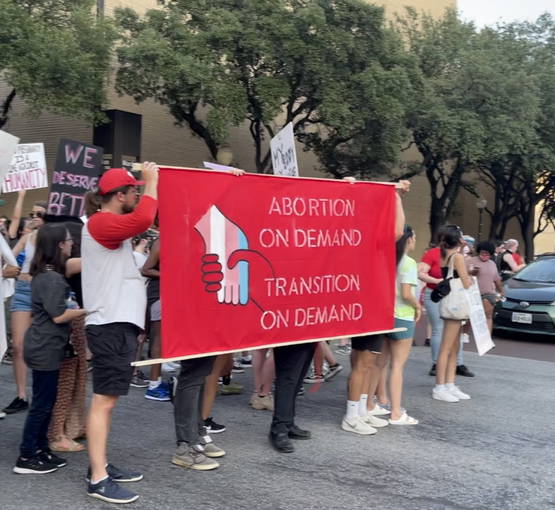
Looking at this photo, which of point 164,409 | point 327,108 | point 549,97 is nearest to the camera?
point 164,409

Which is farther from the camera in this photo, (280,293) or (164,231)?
(280,293)

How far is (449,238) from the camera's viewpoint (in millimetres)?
7156

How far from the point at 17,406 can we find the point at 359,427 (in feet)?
9.53

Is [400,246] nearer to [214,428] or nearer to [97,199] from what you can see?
[214,428]

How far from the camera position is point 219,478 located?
4.68 metres

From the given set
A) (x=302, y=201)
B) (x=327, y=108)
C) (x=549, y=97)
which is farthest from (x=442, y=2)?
(x=302, y=201)

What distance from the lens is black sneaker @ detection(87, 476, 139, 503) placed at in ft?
13.6

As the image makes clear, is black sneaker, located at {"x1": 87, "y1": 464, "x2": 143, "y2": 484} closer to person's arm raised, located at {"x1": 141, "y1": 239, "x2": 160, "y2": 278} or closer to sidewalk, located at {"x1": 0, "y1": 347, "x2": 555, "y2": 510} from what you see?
sidewalk, located at {"x1": 0, "y1": 347, "x2": 555, "y2": 510}

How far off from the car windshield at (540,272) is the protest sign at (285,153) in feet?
26.8

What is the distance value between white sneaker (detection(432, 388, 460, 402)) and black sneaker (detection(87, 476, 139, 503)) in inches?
155

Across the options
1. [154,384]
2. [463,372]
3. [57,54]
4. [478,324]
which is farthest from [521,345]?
[57,54]

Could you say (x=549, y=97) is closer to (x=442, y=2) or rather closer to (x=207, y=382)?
(x=442, y=2)

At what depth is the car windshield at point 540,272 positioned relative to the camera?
13766mm

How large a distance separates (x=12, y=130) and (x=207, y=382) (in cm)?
2073
